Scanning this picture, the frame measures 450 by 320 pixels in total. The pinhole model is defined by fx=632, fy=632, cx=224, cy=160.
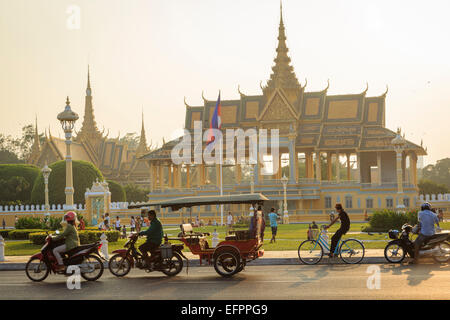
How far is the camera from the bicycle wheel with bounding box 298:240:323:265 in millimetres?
16469

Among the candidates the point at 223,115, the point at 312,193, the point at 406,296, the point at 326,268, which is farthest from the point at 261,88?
the point at 406,296

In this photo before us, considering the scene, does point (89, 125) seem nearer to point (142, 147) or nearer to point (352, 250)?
point (142, 147)

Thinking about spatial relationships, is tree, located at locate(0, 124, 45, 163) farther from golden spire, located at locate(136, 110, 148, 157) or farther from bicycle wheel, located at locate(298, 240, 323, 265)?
bicycle wheel, located at locate(298, 240, 323, 265)

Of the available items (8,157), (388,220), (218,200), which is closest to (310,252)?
(218,200)

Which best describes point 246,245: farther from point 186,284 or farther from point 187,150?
point 187,150

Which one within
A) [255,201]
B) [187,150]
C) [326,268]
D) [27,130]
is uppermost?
[27,130]

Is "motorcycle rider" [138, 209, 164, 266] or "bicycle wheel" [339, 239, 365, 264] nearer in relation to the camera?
"motorcycle rider" [138, 209, 164, 266]

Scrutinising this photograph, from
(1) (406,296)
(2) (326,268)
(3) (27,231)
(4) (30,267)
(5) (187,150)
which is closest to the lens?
(1) (406,296)

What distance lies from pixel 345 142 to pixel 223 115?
14.7 metres

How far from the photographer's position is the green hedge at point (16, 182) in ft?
200

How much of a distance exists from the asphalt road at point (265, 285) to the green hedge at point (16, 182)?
157 feet

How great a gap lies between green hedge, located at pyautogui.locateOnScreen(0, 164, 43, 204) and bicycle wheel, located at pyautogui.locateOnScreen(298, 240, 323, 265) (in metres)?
47.8

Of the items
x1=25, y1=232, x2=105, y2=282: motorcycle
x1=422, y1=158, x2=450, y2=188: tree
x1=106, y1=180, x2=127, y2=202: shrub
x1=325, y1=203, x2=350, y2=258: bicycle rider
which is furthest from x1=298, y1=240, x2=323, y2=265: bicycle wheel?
x1=422, y1=158, x2=450, y2=188: tree

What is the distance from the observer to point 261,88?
67500 millimetres
